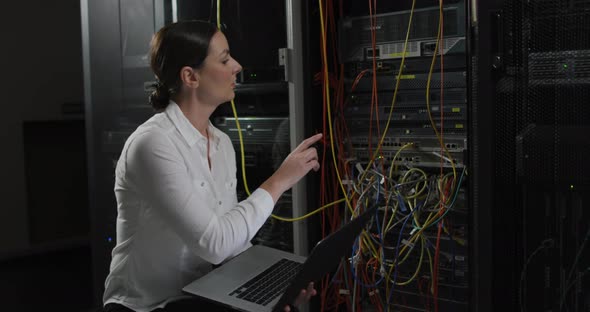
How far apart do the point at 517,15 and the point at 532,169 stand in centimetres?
33

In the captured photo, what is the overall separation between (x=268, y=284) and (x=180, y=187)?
0.28 meters

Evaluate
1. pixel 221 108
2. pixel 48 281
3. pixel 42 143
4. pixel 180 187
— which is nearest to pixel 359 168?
pixel 221 108

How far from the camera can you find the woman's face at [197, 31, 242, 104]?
1.39 meters

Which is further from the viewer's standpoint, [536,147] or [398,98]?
[398,98]

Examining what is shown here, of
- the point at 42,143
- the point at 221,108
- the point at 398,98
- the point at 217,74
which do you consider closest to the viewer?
the point at 217,74

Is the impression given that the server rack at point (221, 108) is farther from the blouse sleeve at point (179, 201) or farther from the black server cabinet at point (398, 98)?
the blouse sleeve at point (179, 201)

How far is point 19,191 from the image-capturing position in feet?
12.9

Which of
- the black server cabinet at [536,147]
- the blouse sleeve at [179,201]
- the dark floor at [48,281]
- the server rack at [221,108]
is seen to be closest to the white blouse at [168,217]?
the blouse sleeve at [179,201]

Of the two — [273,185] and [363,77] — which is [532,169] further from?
[363,77]

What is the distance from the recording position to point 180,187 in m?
1.20

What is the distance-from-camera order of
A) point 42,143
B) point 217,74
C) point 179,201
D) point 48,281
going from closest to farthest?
point 179,201, point 217,74, point 48,281, point 42,143

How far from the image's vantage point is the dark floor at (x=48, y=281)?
300cm

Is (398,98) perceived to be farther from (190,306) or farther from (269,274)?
(190,306)

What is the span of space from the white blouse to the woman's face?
9cm
